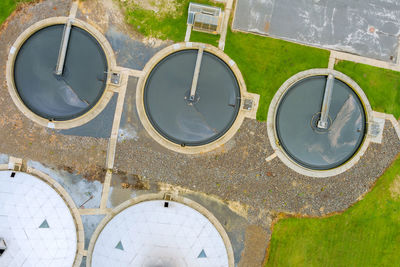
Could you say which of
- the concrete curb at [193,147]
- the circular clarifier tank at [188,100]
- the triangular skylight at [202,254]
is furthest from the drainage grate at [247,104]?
the triangular skylight at [202,254]

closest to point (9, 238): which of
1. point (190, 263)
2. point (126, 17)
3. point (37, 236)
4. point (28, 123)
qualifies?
point (37, 236)

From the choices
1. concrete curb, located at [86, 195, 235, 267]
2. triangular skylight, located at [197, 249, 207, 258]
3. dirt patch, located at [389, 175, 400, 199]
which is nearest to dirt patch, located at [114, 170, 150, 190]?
concrete curb, located at [86, 195, 235, 267]

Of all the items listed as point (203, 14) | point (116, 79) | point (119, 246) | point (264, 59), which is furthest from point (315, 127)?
point (119, 246)

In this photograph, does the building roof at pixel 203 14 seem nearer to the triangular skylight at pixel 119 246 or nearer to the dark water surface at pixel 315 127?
the dark water surface at pixel 315 127

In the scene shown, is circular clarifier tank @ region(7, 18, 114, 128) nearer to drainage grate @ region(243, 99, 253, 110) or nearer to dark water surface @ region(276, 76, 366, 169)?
drainage grate @ region(243, 99, 253, 110)

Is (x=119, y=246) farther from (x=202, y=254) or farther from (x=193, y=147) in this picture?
(x=193, y=147)

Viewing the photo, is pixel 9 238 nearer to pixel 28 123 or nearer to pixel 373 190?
pixel 28 123
